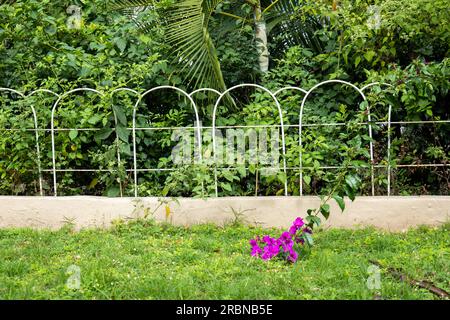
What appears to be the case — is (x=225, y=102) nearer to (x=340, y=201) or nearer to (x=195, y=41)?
(x=195, y=41)

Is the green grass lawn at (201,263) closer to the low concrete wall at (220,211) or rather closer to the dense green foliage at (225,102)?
the low concrete wall at (220,211)

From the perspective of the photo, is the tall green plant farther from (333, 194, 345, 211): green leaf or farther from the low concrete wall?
(333, 194, 345, 211): green leaf

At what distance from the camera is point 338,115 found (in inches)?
219

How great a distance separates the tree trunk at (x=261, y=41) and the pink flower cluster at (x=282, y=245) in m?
2.45

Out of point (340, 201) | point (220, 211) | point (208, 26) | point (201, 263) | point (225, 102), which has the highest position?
point (208, 26)

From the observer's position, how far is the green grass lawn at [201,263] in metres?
3.71

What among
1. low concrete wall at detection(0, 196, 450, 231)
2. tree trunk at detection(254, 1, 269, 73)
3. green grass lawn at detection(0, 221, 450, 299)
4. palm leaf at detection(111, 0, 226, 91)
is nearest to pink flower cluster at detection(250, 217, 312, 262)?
green grass lawn at detection(0, 221, 450, 299)

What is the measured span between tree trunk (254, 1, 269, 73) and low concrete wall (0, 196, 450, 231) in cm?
172

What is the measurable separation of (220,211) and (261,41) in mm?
2053

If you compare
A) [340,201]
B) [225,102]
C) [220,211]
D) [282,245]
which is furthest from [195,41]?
[282,245]

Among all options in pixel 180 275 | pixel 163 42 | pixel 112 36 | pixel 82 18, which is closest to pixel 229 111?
pixel 163 42

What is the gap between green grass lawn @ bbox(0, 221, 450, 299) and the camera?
371 cm

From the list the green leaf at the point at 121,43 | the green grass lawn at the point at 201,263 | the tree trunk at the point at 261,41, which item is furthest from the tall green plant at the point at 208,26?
the green grass lawn at the point at 201,263

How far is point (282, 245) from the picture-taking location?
4371mm
